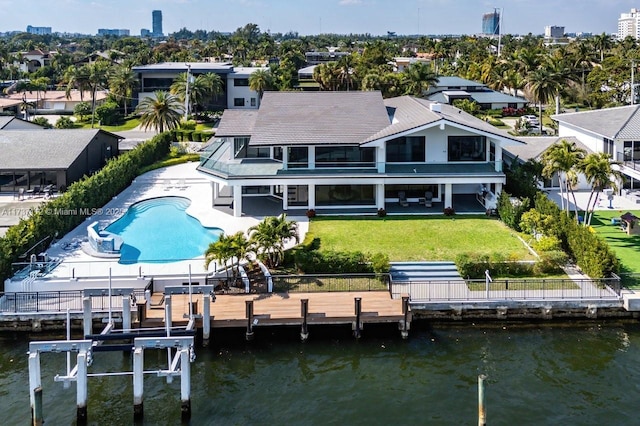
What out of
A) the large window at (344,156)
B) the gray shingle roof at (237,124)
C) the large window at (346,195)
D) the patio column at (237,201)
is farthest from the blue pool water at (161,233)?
the large window at (344,156)

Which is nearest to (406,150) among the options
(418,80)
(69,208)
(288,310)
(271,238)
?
(271,238)

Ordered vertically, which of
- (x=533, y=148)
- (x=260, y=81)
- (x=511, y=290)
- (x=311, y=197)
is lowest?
(x=511, y=290)

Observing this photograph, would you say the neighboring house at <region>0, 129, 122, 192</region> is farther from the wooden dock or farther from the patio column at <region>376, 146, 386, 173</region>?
the wooden dock

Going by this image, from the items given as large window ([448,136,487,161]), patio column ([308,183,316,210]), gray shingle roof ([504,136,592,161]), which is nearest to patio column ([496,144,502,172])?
large window ([448,136,487,161])

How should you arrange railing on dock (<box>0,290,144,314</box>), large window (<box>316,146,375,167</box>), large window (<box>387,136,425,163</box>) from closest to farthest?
railing on dock (<box>0,290,144,314</box>)
large window (<box>316,146,375,167</box>)
large window (<box>387,136,425,163</box>)

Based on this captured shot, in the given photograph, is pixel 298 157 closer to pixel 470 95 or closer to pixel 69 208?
pixel 69 208

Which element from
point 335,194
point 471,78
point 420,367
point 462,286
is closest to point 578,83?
point 471,78
